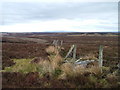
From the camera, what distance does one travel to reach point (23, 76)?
7559mm

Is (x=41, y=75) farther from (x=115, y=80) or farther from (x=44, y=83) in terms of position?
(x=115, y=80)

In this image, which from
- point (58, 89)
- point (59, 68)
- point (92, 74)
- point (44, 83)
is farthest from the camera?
point (59, 68)

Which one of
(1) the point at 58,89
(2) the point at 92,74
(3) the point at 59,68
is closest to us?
(1) the point at 58,89

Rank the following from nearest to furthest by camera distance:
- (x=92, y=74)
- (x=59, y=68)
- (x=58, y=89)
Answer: (x=58, y=89)
(x=92, y=74)
(x=59, y=68)

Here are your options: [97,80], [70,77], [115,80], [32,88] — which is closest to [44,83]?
[32,88]

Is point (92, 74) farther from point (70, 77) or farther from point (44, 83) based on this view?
point (44, 83)

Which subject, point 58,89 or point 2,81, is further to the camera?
point 2,81

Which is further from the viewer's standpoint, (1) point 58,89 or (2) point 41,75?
(2) point 41,75

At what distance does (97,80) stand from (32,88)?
8.32 feet

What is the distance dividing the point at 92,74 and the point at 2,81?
3627mm

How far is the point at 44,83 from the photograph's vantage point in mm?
6672

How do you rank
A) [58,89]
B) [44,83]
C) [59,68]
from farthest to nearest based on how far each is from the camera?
1. [59,68]
2. [44,83]
3. [58,89]

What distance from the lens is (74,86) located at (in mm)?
6250

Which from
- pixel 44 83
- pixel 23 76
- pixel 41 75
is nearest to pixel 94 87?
pixel 44 83
